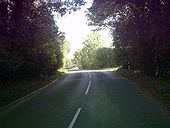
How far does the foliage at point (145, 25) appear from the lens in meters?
25.1

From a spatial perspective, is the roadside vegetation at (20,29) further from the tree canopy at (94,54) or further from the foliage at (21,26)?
the tree canopy at (94,54)

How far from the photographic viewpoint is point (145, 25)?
2891cm

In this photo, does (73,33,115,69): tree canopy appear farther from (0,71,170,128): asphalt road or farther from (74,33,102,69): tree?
(0,71,170,128): asphalt road

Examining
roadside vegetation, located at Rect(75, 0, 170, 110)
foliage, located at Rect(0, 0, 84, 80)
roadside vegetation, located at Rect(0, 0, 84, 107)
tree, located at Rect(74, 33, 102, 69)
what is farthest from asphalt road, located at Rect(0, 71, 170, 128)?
tree, located at Rect(74, 33, 102, 69)

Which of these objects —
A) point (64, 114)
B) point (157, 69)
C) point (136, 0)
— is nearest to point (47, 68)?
point (157, 69)

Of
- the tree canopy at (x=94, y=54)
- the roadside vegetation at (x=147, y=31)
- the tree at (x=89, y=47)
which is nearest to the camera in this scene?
the roadside vegetation at (x=147, y=31)

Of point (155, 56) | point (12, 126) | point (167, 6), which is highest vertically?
point (167, 6)

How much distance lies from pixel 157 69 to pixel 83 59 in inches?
3642

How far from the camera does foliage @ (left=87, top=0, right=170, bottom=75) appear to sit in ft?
82.4

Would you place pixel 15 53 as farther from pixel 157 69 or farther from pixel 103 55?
pixel 103 55

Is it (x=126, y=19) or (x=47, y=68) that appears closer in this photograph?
(x=126, y=19)

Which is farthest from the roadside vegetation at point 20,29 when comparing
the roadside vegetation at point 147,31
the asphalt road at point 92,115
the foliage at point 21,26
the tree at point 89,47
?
the tree at point 89,47

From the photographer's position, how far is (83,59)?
5143 inches

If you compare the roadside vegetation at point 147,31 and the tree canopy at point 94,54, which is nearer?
the roadside vegetation at point 147,31
